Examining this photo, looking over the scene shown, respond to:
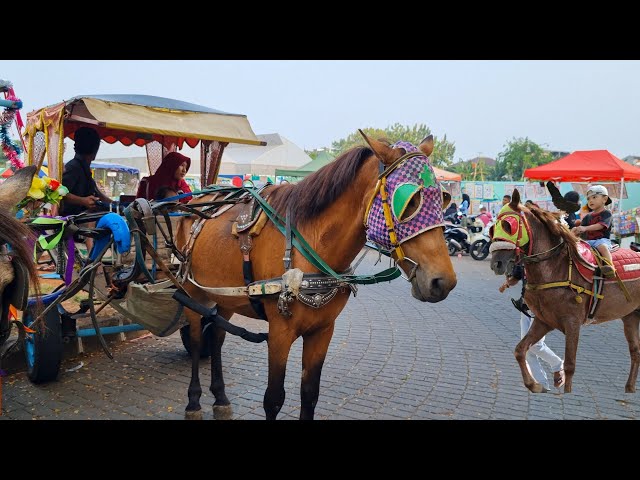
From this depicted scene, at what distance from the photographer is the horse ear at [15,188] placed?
1.99m

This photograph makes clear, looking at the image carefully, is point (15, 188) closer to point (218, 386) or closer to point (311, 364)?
point (311, 364)

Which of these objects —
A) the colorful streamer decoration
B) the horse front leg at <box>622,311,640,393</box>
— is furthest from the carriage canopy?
the horse front leg at <box>622,311,640,393</box>

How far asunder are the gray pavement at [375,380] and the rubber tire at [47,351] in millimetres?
146

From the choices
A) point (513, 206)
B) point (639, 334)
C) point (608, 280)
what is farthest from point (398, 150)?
point (639, 334)

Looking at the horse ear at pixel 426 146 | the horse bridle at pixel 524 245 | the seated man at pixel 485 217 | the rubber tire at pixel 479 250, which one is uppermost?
the horse ear at pixel 426 146

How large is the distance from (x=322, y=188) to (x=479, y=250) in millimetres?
13546

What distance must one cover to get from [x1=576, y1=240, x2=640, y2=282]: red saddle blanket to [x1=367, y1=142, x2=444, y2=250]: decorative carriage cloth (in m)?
2.78

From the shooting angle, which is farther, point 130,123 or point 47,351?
point 47,351

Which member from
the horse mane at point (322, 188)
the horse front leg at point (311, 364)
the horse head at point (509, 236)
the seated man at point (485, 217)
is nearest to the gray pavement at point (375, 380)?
the horse front leg at point (311, 364)

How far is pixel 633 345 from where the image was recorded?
4.80 m

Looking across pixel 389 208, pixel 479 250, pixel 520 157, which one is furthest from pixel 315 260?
pixel 520 157

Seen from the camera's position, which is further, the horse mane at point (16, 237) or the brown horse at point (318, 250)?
the brown horse at point (318, 250)

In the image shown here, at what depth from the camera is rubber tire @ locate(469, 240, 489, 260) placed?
1517 cm

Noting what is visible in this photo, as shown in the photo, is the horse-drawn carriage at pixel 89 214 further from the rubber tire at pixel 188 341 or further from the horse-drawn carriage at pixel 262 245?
the rubber tire at pixel 188 341
